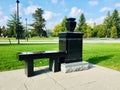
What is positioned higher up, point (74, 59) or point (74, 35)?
point (74, 35)

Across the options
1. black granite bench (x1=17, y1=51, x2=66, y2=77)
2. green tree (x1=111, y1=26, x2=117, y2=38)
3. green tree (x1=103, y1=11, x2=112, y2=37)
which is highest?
green tree (x1=103, y1=11, x2=112, y2=37)

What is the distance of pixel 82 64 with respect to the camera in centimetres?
601

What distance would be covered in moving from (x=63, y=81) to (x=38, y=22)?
6548 cm

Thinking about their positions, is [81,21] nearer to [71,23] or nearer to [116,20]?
[116,20]

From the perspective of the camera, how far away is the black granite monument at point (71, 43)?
19.2 feet

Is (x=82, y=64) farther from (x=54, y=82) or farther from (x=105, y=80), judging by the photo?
(x=54, y=82)

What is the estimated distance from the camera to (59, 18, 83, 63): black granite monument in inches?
231

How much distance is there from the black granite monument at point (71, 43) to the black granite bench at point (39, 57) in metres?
0.28

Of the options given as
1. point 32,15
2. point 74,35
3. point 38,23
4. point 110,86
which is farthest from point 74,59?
point 32,15

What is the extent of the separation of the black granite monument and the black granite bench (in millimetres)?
280

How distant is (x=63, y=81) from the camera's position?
464 cm

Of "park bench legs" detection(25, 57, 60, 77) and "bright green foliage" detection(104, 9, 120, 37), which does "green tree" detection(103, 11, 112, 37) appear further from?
"park bench legs" detection(25, 57, 60, 77)

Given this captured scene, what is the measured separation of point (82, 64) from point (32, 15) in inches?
2682

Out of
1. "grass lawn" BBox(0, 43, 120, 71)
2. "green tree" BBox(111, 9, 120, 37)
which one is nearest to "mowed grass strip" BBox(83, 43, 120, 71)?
"grass lawn" BBox(0, 43, 120, 71)
